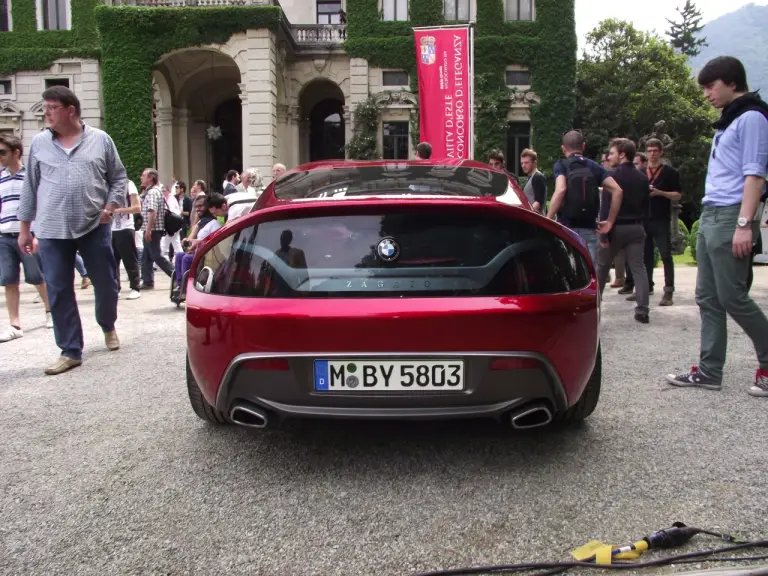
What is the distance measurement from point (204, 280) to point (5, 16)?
101ft

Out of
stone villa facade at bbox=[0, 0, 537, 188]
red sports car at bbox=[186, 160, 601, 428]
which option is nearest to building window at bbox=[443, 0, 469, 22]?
stone villa facade at bbox=[0, 0, 537, 188]

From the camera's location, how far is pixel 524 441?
11.1ft

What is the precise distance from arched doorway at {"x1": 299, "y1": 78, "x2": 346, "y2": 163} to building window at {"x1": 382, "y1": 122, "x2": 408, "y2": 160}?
402 centimetres

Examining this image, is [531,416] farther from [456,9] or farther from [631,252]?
[456,9]

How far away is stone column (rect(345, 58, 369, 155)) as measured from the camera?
2880cm

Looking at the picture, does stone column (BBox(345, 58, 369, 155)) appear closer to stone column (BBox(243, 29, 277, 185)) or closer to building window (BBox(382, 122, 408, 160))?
building window (BBox(382, 122, 408, 160))

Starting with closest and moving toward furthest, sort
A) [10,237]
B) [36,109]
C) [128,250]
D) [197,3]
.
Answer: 1. [10,237]
2. [128,250]
3. [197,3]
4. [36,109]

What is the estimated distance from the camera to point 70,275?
5.14 meters

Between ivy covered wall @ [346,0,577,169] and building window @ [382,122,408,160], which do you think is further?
building window @ [382,122,408,160]

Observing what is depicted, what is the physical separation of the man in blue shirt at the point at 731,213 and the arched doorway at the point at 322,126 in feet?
95.9

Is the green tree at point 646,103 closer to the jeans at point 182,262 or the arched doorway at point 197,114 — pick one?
the arched doorway at point 197,114

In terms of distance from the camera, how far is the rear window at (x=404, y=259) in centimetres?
282

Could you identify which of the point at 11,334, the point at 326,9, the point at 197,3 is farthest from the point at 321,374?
the point at 326,9

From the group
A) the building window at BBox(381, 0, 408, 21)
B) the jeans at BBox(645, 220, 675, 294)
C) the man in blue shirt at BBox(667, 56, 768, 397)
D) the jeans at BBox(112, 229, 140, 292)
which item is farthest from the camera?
the building window at BBox(381, 0, 408, 21)
